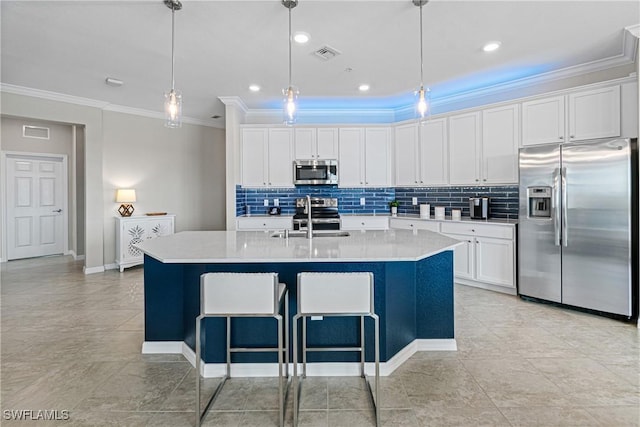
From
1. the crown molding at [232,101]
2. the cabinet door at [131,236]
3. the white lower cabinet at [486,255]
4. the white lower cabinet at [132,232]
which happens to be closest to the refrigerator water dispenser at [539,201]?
the white lower cabinet at [486,255]

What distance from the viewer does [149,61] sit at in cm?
386

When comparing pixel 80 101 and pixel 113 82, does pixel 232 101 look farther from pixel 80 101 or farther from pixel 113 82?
pixel 80 101

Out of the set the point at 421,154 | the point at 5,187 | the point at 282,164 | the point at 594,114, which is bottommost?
the point at 5,187

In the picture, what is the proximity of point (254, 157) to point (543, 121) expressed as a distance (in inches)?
157

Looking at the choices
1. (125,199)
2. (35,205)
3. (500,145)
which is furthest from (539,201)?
(35,205)

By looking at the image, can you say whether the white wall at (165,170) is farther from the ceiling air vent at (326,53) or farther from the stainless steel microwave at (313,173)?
the ceiling air vent at (326,53)

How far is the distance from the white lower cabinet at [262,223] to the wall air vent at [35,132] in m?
4.60

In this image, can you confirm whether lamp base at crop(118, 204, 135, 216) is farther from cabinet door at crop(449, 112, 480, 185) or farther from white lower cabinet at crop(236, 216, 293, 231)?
cabinet door at crop(449, 112, 480, 185)

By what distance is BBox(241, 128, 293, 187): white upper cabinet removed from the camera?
18.3 ft

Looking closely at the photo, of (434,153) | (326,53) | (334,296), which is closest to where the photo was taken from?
(334,296)

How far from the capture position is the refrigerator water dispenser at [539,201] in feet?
12.3

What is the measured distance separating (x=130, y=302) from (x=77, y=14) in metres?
2.90

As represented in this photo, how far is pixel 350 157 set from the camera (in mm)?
5660

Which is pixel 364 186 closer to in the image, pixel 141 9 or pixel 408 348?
pixel 408 348
